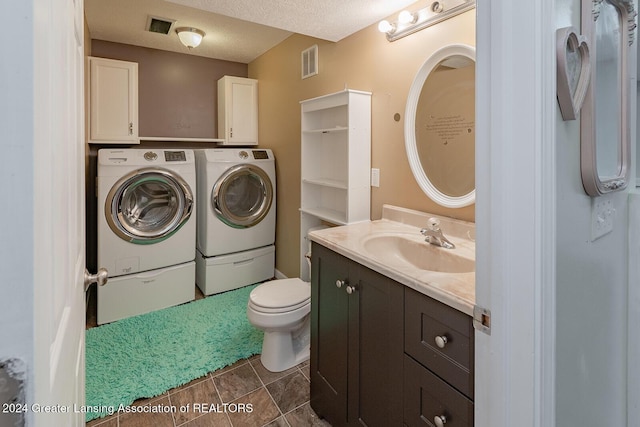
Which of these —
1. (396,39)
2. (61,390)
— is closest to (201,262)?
(396,39)

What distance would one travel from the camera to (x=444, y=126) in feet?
5.74

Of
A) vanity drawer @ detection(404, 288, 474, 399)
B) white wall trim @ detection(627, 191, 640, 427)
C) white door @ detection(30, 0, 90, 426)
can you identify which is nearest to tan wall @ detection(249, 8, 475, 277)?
white wall trim @ detection(627, 191, 640, 427)

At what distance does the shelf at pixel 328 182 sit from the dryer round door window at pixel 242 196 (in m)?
0.76

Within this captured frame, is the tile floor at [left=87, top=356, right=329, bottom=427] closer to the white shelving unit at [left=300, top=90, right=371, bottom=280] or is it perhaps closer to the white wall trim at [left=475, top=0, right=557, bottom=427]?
the white shelving unit at [left=300, top=90, right=371, bottom=280]

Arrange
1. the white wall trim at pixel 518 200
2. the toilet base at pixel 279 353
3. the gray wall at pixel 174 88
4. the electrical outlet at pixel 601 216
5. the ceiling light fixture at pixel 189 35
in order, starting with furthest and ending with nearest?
the gray wall at pixel 174 88, the ceiling light fixture at pixel 189 35, the toilet base at pixel 279 353, the electrical outlet at pixel 601 216, the white wall trim at pixel 518 200

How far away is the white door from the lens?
0.38m

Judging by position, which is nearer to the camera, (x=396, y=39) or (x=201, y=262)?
(x=396, y=39)

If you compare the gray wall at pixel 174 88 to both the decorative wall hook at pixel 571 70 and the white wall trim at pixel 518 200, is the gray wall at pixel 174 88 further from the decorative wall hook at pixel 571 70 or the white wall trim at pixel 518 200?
the decorative wall hook at pixel 571 70

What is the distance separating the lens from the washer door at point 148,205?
8.77ft

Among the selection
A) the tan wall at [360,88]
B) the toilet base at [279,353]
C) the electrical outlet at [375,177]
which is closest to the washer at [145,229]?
the tan wall at [360,88]

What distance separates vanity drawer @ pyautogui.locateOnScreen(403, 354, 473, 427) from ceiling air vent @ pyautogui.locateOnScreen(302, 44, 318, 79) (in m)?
2.28

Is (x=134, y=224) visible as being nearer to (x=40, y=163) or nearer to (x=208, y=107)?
(x=208, y=107)

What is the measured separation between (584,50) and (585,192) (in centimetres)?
34

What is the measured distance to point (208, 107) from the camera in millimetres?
3781
